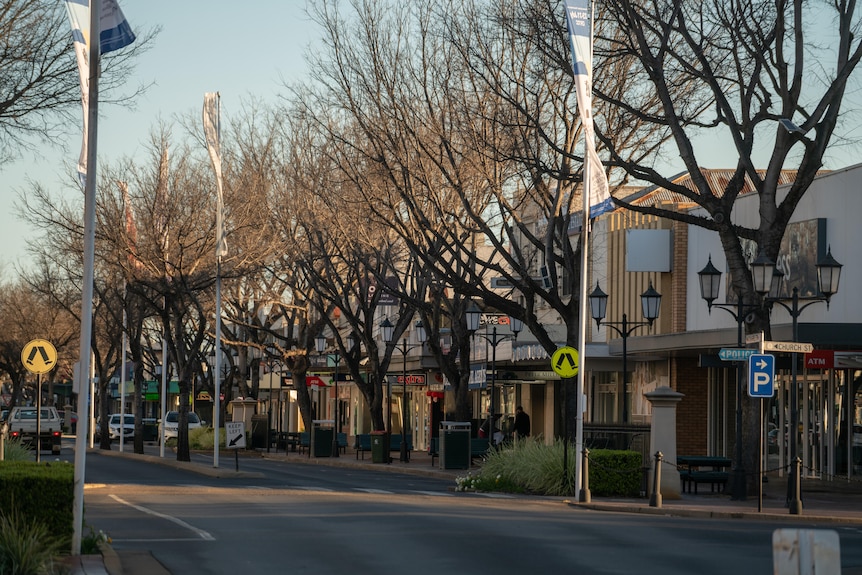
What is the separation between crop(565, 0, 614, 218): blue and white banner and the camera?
23.5 meters

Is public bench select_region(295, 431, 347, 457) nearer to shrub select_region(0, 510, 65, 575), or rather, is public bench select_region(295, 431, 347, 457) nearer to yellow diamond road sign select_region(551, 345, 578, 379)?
yellow diamond road sign select_region(551, 345, 578, 379)

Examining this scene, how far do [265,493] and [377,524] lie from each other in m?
7.34

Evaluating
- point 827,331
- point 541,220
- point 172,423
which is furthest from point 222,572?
point 172,423

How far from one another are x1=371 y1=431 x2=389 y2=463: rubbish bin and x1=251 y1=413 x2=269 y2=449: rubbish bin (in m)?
14.4

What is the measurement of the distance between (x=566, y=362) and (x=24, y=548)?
51.7 ft

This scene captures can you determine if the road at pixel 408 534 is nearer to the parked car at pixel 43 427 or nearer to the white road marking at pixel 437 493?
the white road marking at pixel 437 493

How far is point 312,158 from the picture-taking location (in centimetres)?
4022

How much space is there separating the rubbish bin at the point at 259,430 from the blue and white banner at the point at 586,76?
36068 mm

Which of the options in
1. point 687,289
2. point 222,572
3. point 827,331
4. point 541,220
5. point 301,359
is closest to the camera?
point 222,572

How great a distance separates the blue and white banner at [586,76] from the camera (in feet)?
77.2

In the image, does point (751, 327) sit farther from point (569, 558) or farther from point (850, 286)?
point (569, 558)

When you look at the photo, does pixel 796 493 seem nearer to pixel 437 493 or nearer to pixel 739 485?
pixel 739 485

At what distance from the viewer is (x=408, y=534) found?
654 inches

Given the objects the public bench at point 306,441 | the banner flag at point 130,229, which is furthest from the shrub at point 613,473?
the public bench at point 306,441
